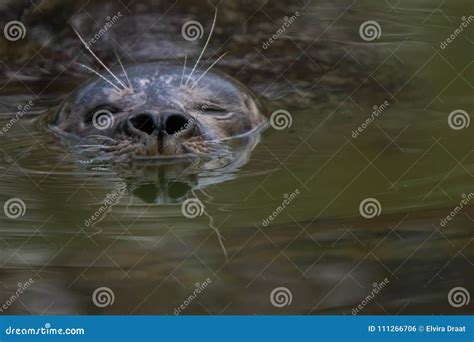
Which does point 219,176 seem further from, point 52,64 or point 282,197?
point 52,64

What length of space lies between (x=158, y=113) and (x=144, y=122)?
8cm

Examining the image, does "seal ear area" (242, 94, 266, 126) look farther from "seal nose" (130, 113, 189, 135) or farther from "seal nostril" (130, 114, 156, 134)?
"seal nostril" (130, 114, 156, 134)

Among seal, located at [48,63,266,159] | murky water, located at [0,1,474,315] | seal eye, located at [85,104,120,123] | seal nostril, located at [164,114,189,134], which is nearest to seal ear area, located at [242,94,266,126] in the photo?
seal, located at [48,63,266,159]

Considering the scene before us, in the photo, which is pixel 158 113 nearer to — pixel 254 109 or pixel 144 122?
pixel 144 122

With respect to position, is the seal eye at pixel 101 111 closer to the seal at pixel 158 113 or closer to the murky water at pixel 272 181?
the seal at pixel 158 113

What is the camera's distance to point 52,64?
275 inches

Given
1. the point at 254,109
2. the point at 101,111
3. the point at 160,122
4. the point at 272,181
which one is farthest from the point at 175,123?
the point at 254,109

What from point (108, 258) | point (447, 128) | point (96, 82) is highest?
point (447, 128)

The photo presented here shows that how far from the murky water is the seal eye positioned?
8.8 inches

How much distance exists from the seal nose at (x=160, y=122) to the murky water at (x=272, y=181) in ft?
0.74

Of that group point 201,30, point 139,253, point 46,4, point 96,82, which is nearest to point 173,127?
point 96,82

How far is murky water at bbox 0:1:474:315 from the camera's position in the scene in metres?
3.99

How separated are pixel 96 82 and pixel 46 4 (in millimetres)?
1377

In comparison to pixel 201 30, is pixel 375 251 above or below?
below
